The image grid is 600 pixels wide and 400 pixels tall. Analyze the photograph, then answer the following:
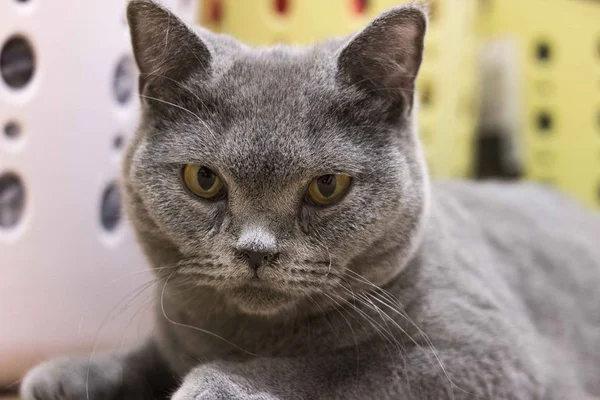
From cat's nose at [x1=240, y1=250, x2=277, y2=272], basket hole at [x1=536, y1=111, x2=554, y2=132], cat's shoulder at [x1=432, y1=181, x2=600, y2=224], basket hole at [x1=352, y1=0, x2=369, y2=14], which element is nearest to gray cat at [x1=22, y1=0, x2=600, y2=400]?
cat's nose at [x1=240, y1=250, x2=277, y2=272]

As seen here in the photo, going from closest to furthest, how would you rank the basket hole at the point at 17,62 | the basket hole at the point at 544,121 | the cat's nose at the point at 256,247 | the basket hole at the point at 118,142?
the cat's nose at the point at 256,247 → the basket hole at the point at 17,62 → the basket hole at the point at 118,142 → the basket hole at the point at 544,121

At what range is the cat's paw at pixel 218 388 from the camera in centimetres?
85

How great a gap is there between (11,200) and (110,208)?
25cm

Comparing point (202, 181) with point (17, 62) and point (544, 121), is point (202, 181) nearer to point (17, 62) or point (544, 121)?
point (17, 62)

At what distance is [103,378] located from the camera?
1116 millimetres

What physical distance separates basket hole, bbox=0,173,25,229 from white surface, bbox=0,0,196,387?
16 mm

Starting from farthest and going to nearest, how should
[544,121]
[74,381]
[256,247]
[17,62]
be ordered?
1. [544,121]
2. [17,62]
3. [74,381]
4. [256,247]

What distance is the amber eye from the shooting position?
2.98 ft

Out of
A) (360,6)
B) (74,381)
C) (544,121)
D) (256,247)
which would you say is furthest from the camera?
(544,121)

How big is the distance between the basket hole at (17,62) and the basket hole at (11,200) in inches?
6.8

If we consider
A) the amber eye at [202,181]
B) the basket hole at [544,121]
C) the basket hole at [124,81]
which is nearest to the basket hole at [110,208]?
the basket hole at [124,81]

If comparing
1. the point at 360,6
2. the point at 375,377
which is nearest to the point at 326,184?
the point at 375,377

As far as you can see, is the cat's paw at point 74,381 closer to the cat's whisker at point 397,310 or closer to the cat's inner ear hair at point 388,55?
the cat's whisker at point 397,310

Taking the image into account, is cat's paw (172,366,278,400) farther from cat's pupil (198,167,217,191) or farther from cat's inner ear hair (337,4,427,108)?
cat's inner ear hair (337,4,427,108)
